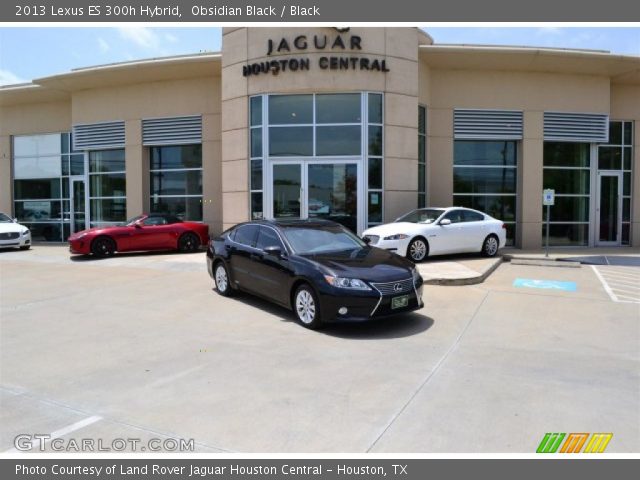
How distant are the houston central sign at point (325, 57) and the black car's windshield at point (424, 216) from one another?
461 cm

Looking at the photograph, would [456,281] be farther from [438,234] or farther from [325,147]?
[325,147]

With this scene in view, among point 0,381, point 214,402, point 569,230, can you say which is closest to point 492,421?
point 214,402

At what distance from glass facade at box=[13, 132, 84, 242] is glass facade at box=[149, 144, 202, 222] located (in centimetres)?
468

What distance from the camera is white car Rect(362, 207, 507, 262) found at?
41.3 feet

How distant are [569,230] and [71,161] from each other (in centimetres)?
2062

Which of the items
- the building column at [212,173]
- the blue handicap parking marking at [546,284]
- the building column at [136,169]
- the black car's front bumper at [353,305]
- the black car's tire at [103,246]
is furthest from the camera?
the building column at [136,169]

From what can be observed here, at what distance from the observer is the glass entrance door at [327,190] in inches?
602

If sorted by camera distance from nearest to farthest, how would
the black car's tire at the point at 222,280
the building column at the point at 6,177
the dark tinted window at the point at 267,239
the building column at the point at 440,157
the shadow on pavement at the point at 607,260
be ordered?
the dark tinted window at the point at 267,239, the black car's tire at the point at 222,280, the shadow on pavement at the point at 607,260, the building column at the point at 440,157, the building column at the point at 6,177

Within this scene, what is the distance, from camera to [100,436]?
3840 millimetres

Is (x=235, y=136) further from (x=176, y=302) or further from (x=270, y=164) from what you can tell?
Answer: (x=176, y=302)

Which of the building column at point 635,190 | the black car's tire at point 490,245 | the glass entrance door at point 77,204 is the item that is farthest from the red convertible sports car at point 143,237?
the building column at point 635,190

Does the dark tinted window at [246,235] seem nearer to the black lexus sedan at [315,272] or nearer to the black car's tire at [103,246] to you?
the black lexus sedan at [315,272]

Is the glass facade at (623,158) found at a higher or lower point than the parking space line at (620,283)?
higher

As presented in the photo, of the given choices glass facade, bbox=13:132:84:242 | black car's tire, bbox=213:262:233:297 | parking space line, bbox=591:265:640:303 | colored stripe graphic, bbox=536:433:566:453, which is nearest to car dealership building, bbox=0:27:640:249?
glass facade, bbox=13:132:84:242
